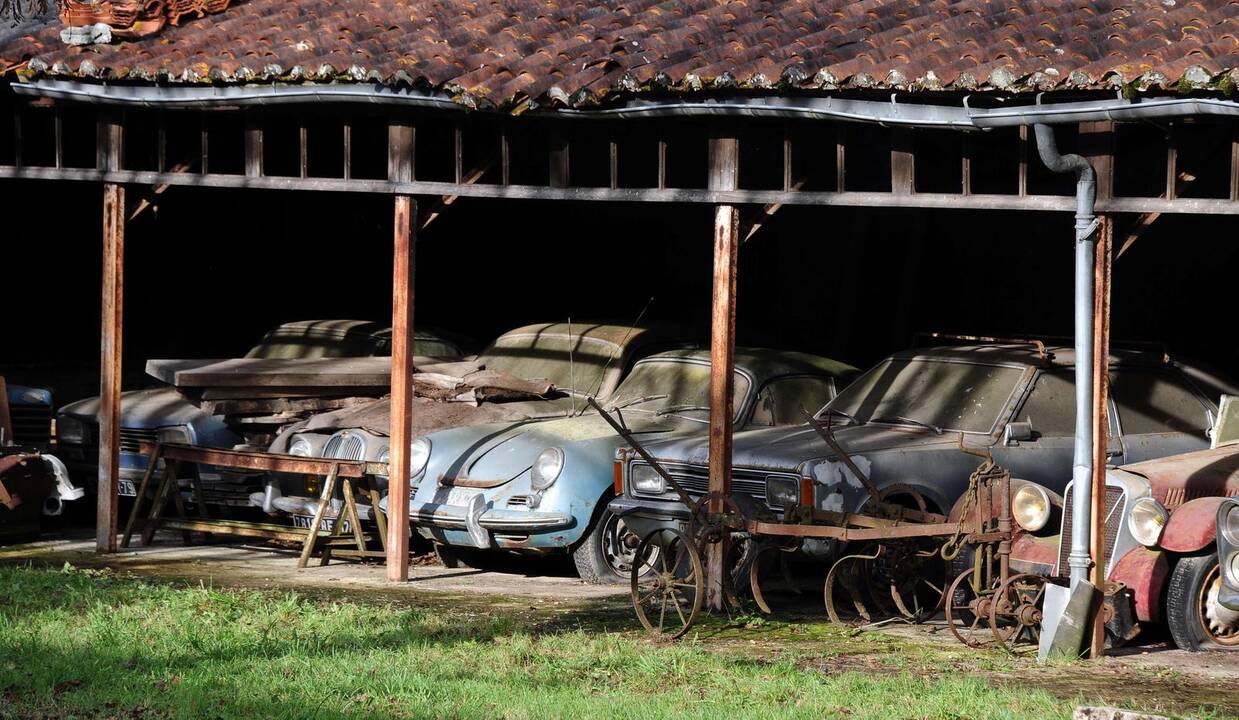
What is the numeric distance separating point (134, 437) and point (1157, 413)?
8.31 meters

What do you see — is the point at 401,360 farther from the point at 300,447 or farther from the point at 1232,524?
the point at 1232,524

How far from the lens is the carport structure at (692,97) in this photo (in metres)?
9.20

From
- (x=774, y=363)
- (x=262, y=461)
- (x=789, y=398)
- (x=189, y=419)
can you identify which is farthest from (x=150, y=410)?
(x=789, y=398)

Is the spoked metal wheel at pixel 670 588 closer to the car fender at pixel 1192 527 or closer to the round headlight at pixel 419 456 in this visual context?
the round headlight at pixel 419 456

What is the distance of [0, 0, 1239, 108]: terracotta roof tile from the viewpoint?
367 inches

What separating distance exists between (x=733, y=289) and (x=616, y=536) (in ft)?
6.94

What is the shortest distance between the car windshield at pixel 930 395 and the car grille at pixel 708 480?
1.07 meters

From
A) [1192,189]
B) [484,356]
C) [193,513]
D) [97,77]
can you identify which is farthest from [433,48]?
[1192,189]

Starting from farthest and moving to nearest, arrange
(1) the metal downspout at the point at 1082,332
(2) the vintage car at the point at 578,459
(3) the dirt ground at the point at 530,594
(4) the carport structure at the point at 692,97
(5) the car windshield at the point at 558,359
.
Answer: (5) the car windshield at the point at 558,359 < (2) the vintage car at the point at 578,459 < (4) the carport structure at the point at 692,97 < (1) the metal downspout at the point at 1082,332 < (3) the dirt ground at the point at 530,594

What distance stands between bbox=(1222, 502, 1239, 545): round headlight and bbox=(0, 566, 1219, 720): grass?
135 cm

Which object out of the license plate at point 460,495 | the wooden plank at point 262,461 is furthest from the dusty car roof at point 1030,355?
the wooden plank at point 262,461

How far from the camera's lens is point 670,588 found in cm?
948

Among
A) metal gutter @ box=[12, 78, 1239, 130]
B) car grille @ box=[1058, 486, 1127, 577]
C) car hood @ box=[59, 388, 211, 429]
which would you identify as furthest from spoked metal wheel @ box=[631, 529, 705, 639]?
car hood @ box=[59, 388, 211, 429]

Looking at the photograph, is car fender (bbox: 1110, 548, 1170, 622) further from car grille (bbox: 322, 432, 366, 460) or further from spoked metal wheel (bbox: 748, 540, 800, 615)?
car grille (bbox: 322, 432, 366, 460)
